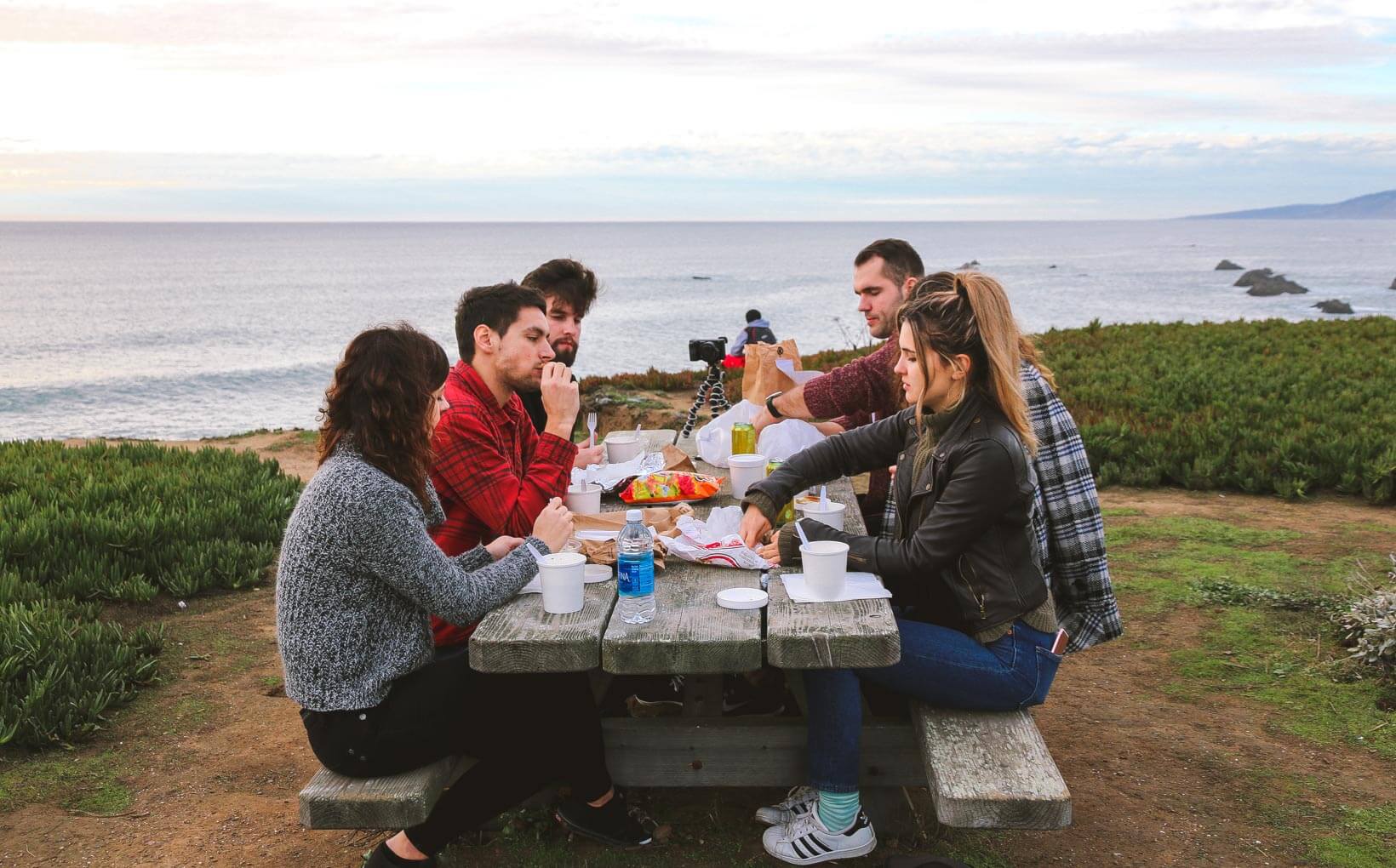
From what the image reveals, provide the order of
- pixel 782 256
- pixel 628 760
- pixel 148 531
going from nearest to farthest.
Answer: pixel 628 760 < pixel 148 531 < pixel 782 256

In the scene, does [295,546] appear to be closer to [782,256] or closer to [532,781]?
[532,781]

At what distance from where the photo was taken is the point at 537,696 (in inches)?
122

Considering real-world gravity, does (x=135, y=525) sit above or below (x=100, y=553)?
above

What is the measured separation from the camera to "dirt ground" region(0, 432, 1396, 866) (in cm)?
355

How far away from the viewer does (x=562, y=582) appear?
2900 mm

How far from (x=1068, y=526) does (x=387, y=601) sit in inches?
81.1

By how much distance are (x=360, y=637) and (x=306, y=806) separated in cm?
44

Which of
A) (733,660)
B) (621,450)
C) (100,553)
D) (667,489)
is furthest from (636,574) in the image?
(100,553)

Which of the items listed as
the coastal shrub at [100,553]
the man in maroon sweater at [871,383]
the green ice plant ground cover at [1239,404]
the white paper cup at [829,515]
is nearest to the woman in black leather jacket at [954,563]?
the white paper cup at [829,515]

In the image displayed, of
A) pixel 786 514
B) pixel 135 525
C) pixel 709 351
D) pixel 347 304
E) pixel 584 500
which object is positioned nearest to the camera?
pixel 584 500

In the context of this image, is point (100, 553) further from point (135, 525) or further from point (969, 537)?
point (969, 537)

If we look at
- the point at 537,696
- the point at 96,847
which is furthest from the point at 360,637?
the point at 96,847

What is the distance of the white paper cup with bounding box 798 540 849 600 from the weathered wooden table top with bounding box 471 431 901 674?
0.06 meters

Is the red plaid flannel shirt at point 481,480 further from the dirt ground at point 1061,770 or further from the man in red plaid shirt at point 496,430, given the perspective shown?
the dirt ground at point 1061,770
